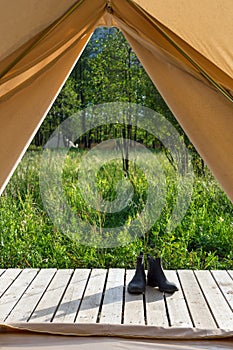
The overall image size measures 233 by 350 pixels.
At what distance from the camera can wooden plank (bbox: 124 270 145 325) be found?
2979mm

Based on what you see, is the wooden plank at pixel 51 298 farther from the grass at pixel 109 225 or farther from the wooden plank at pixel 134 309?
the grass at pixel 109 225

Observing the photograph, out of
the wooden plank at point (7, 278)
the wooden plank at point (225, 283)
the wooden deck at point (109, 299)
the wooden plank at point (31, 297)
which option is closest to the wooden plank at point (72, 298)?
the wooden deck at point (109, 299)

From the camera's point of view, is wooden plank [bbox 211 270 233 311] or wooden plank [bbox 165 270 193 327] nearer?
wooden plank [bbox 165 270 193 327]

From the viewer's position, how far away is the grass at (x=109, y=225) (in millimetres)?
4527

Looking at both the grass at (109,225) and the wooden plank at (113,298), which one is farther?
the grass at (109,225)

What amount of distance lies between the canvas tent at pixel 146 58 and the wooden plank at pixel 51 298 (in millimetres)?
944

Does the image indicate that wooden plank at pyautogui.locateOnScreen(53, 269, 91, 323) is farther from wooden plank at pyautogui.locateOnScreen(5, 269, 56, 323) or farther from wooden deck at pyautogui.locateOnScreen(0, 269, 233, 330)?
wooden plank at pyautogui.locateOnScreen(5, 269, 56, 323)

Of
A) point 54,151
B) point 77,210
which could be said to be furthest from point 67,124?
point 77,210

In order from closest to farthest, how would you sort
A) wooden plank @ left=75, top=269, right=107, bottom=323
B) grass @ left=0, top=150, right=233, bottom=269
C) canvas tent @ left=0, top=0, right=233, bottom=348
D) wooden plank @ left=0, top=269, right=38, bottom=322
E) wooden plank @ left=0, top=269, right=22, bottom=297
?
canvas tent @ left=0, top=0, right=233, bottom=348
wooden plank @ left=75, top=269, right=107, bottom=323
wooden plank @ left=0, top=269, right=38, bottom=322
wooden plank @ left=0, top=269, right=22, bottom=297
grass @ left=0, top=150, right=233, bottom=269

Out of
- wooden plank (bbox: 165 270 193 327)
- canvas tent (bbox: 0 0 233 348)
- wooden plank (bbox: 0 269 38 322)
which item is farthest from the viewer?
wooden plank (bbox: 0 269 38 322)

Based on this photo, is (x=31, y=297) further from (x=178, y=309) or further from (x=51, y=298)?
(x=178, y=309)

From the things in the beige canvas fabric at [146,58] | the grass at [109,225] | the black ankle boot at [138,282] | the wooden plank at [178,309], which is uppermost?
the beige canvas fabric at [146,58]

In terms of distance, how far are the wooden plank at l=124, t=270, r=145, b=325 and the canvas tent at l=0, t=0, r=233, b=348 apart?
0.92 m

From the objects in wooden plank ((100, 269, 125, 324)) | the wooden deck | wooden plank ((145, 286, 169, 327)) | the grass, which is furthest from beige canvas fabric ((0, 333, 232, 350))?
the grass
